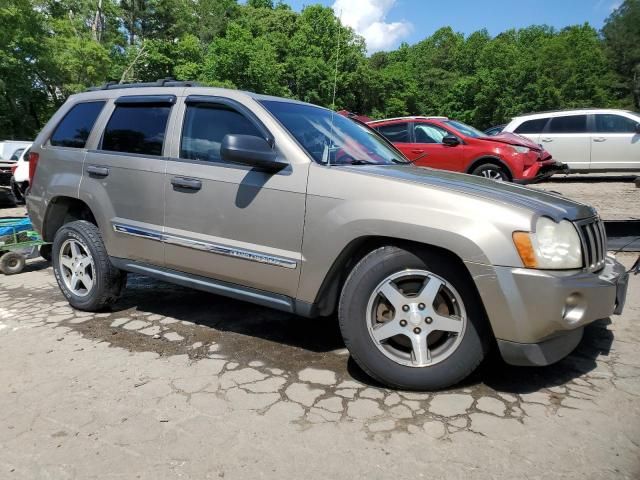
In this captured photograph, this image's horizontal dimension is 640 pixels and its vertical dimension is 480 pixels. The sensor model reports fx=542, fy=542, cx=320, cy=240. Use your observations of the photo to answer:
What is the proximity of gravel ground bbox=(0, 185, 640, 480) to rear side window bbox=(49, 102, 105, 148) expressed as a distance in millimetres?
1567

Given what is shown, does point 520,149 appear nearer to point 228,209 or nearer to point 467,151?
point 467,151

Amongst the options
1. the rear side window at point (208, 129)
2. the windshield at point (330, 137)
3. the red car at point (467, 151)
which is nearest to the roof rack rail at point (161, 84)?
the rear side window at point (208, 129)

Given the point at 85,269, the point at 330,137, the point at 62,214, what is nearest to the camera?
the point at 330,137

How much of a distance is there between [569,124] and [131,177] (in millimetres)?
11859

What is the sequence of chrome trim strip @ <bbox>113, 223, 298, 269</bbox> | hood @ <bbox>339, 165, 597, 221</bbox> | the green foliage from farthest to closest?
the green foliage < chrome trim strip @ <bbox>113, 223, 298, 269</bbox> < hood @ <bbox>339, 165, 597, 221</bbox>

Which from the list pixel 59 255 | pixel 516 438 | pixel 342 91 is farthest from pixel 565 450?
pixel 342 91

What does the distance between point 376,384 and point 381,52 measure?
7387cm

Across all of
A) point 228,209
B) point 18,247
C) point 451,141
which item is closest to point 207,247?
point 228,209

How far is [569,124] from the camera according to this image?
13008mm

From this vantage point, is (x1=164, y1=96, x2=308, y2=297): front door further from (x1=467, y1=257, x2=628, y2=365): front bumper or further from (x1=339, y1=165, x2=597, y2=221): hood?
(x1=467, y1=257, x2=628, y2=365): front bumper

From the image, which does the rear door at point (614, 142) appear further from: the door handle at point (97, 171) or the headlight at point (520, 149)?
the door handle at point (97, 171)

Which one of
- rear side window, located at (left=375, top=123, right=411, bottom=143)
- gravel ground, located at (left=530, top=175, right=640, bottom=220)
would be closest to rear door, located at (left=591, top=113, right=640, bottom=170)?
gravel ground, located at (left=530, top=175, right=640, bottom=220)

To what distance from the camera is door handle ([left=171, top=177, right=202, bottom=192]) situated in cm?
364

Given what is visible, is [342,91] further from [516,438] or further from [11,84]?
[516,438]
